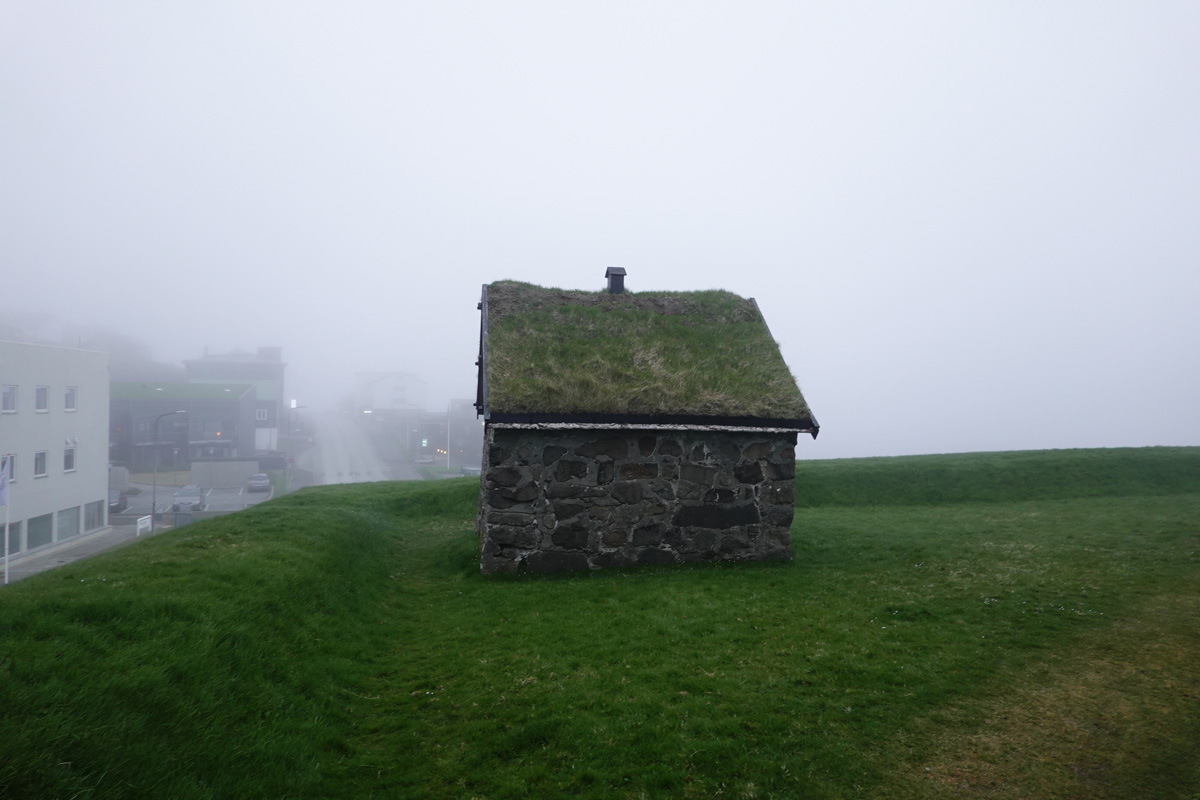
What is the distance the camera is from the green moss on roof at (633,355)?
14.0 m

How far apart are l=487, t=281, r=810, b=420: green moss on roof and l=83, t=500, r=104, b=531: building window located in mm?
33952

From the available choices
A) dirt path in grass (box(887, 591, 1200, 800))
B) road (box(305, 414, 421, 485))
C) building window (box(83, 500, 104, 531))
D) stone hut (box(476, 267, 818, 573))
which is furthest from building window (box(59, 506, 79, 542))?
dirt path in grass (box(887, 591, 1200, 800))

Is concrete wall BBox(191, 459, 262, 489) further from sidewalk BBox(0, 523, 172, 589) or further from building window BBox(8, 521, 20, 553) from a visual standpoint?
building window BBox(8, 521, 20, 553)

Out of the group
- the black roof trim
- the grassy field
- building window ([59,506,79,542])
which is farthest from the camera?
building window ([59,506,79,542])

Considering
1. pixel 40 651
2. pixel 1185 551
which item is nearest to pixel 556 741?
pixel 40 651

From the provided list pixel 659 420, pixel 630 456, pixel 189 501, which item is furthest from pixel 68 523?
pixel 659 420

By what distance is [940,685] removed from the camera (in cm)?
780

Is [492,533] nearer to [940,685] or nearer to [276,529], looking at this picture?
[276,529]

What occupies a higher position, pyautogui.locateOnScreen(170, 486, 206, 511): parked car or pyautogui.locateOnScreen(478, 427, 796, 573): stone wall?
pyautogui.locateOnScreen(478, 427, 796, 573): stone wall

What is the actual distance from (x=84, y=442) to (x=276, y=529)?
101 ft

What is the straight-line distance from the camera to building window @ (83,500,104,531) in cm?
3606

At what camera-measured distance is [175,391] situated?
188ft

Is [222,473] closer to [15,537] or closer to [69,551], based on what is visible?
[69,551]

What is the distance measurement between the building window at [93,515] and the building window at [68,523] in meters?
0.66
